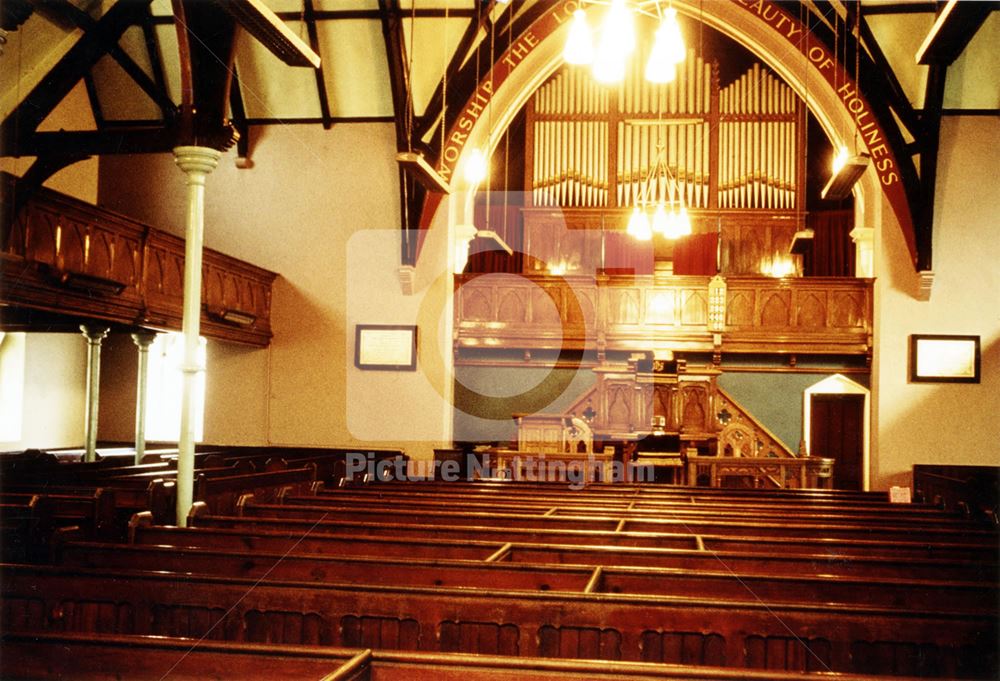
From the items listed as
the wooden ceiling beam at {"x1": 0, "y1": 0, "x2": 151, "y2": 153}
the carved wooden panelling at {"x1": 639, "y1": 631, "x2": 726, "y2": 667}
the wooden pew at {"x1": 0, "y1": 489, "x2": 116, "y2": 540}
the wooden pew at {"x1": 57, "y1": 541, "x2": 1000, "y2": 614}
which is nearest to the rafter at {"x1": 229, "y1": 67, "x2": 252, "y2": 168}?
the wooden ceiling beam at {"x1": 0, "y1": 0, "x2": 151, "y2": 153}

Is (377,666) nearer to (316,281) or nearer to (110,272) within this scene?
(110,272)

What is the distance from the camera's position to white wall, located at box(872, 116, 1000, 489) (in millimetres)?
13062

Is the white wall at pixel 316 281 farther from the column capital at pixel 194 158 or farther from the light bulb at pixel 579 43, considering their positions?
the light bulb at pixel 579 43

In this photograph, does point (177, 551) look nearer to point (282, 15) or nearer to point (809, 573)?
point (809, 573)

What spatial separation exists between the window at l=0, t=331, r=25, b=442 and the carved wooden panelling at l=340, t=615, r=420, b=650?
1200cm

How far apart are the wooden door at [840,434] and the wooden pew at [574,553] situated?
10.1m

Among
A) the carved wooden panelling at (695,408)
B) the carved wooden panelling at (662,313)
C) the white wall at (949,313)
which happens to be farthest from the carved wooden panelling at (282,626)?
the white wall at (949,313)

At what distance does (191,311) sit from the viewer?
685cm

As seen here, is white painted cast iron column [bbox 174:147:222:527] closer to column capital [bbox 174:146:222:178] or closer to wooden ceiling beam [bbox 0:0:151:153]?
column capital [bbox 174:146:222:178]

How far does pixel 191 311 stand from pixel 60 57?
7.21 m

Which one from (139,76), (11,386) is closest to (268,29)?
(139,76)

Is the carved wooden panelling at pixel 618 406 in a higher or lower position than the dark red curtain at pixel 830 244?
lower

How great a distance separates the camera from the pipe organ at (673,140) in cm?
1523

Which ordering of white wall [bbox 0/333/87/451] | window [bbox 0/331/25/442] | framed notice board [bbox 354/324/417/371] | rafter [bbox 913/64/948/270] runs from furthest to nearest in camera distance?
framed notice board [bbox 354/324/417/371] < white wall [bbox 0/333/87/451] < window [bbox 0/331/25/442] < rafter [bbox 913/64/948/270]
